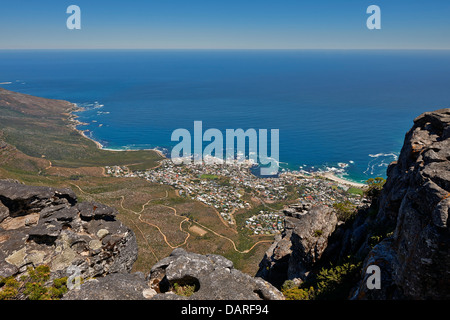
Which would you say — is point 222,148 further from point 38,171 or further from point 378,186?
point 378,186

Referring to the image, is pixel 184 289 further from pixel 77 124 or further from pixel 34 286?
pixel 77 124

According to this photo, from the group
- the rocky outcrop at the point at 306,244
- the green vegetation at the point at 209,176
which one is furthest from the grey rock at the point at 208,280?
the green vegetation at the point at 209,176

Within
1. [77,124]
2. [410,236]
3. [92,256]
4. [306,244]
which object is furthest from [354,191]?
[77,124]

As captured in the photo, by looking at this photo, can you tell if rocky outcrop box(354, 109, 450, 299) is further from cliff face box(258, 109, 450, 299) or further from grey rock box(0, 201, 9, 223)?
grey rock box(0, 201, 9, 223)

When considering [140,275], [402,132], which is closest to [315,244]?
[140,275]

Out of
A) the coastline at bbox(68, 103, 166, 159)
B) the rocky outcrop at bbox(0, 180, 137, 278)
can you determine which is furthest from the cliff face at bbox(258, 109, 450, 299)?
the coastline at bbox(68, 103, 166, 159)
